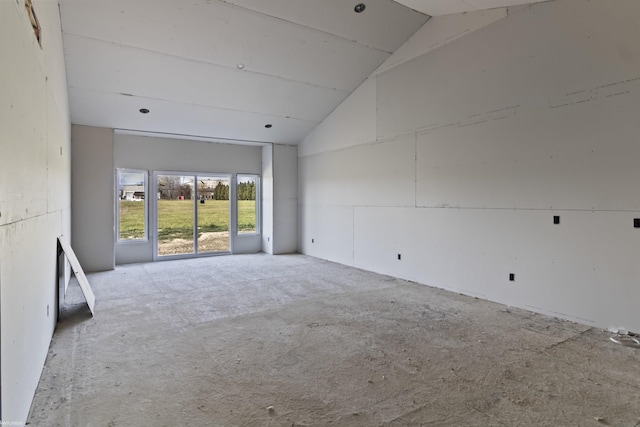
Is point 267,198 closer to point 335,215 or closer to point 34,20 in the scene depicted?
point 335,215

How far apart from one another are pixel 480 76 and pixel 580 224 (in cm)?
236

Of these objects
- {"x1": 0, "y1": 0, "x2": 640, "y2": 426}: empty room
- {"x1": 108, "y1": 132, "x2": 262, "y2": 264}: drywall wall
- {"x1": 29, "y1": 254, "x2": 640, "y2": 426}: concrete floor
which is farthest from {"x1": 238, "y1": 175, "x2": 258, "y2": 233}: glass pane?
{"x1": 29, "y1": 254, "x2": 640, "y2": 426}: concrete floor

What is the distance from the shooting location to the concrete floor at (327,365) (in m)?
2.29

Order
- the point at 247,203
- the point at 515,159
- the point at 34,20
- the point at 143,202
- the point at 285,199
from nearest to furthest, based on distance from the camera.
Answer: the point at 34,20, the point at 515,159, the point at 143,202, the point at 285,199, the point at 247,203

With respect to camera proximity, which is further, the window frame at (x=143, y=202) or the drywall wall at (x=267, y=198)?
the drywall wall at (x=267, y=198)

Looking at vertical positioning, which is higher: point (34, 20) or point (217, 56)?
point (217, 56)

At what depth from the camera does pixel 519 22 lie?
4.44 metres

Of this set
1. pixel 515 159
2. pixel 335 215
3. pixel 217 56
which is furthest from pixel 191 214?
pixel 515 159

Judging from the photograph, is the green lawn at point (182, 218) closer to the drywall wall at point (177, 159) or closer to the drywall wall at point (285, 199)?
the drywall wall at point (177, 159)

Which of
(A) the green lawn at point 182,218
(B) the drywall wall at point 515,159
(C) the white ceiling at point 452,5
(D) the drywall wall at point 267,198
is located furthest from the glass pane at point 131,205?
(C) the white ceiling at point 452,5

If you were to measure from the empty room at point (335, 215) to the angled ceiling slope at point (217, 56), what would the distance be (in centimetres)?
4

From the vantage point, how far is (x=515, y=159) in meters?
4.54

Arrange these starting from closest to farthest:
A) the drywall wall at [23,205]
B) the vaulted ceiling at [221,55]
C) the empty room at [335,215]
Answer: the drywall wall at [23,205], the empty room at [335,215], the vaulted ceiling at [221,55]

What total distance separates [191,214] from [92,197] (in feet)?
7.15
